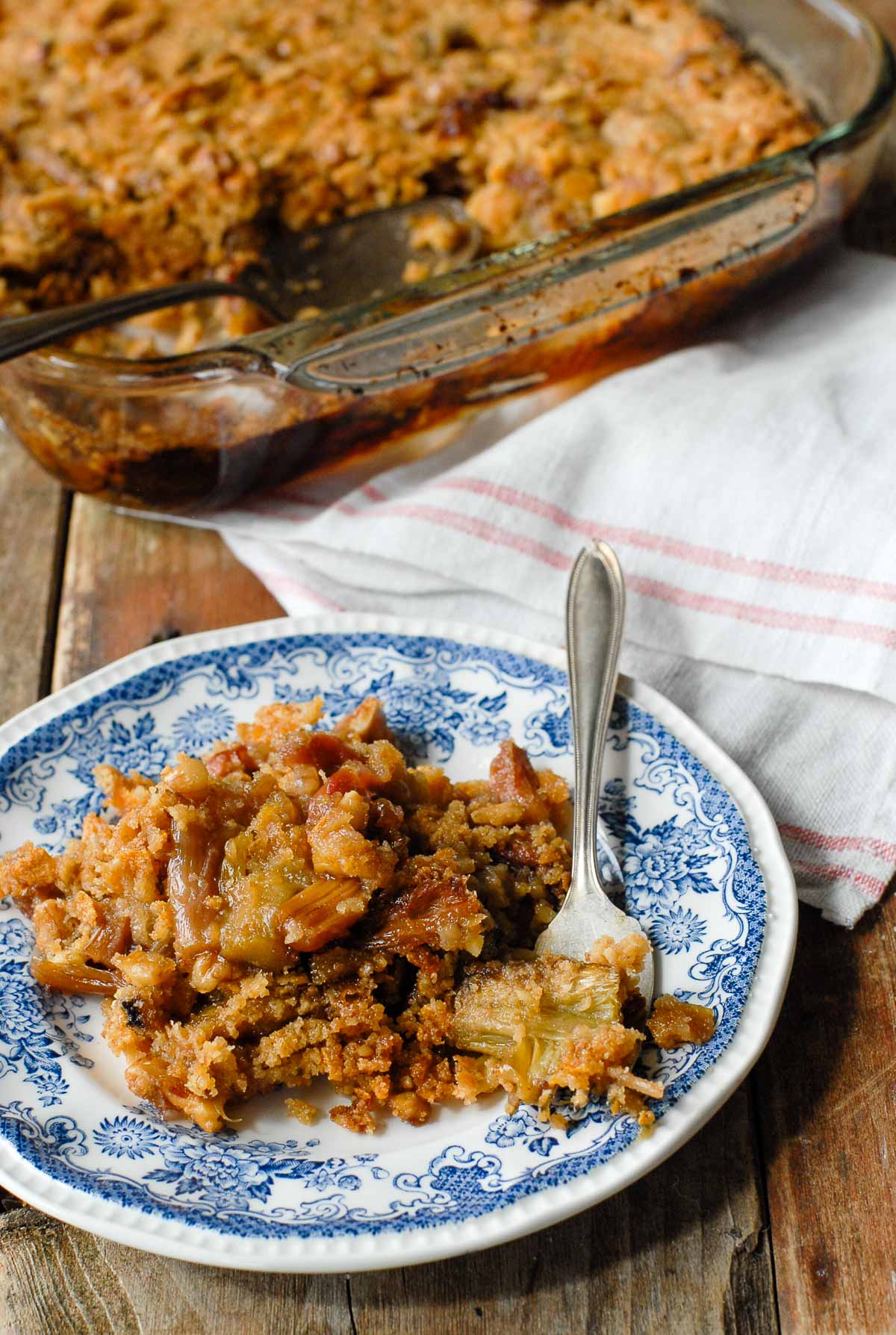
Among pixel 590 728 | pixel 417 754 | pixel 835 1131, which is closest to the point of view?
pixel 835 1131

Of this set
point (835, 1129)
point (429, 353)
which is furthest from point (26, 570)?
point (835, 1129)

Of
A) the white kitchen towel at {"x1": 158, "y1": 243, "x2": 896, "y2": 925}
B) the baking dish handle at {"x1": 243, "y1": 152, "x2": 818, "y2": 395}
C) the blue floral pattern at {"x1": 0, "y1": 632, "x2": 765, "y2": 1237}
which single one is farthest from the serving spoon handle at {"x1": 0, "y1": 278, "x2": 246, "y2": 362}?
the blue floral pattern at {"x1": 0, "y1": 632, "x2": 765, "y2": 1237}

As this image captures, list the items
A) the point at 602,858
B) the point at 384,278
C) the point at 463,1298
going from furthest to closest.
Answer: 1. the point at 384,278
2. the point at 602,858
3. the point at 463,1298

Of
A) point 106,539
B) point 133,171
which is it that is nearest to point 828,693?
point 106,539

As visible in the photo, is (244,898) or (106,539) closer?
(244,898)

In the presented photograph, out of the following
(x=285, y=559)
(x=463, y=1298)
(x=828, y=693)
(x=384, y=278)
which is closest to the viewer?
(x=463, y=1298)

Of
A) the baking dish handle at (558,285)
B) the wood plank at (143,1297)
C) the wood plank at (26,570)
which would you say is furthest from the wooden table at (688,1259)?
the baking dish handle at (558,285)

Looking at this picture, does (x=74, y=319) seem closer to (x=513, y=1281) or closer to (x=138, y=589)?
(x=138, y=589)

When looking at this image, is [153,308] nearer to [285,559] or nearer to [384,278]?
[285,559]
